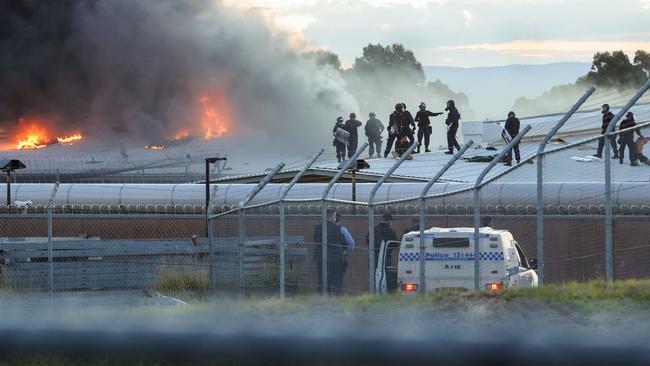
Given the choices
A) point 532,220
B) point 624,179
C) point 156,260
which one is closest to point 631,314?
point 624,179

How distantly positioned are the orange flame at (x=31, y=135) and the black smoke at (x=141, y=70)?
571mm

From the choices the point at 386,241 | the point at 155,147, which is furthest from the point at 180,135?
the point at 386,241

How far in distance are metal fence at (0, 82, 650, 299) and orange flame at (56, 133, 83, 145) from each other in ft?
137

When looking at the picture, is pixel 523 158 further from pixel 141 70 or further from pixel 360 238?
pixel 141 70

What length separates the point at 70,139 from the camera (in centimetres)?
7100

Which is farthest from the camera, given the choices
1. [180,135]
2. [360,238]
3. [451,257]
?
[180,135]

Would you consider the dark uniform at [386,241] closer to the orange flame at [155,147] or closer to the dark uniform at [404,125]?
the dark uniform at [404,125]

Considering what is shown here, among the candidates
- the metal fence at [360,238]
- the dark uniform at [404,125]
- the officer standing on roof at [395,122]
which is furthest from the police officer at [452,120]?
the metal fence at [360,238]

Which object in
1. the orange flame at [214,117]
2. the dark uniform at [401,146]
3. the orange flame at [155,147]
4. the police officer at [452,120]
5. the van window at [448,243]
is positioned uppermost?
the orange flame at [214,117]

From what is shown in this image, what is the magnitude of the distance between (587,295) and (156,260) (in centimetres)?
1409

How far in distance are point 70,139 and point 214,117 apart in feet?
25.0

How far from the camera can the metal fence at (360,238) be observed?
12.9 metres

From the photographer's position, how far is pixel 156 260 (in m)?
23.4

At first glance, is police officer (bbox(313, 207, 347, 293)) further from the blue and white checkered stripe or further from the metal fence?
the blue and white checkered stripe
